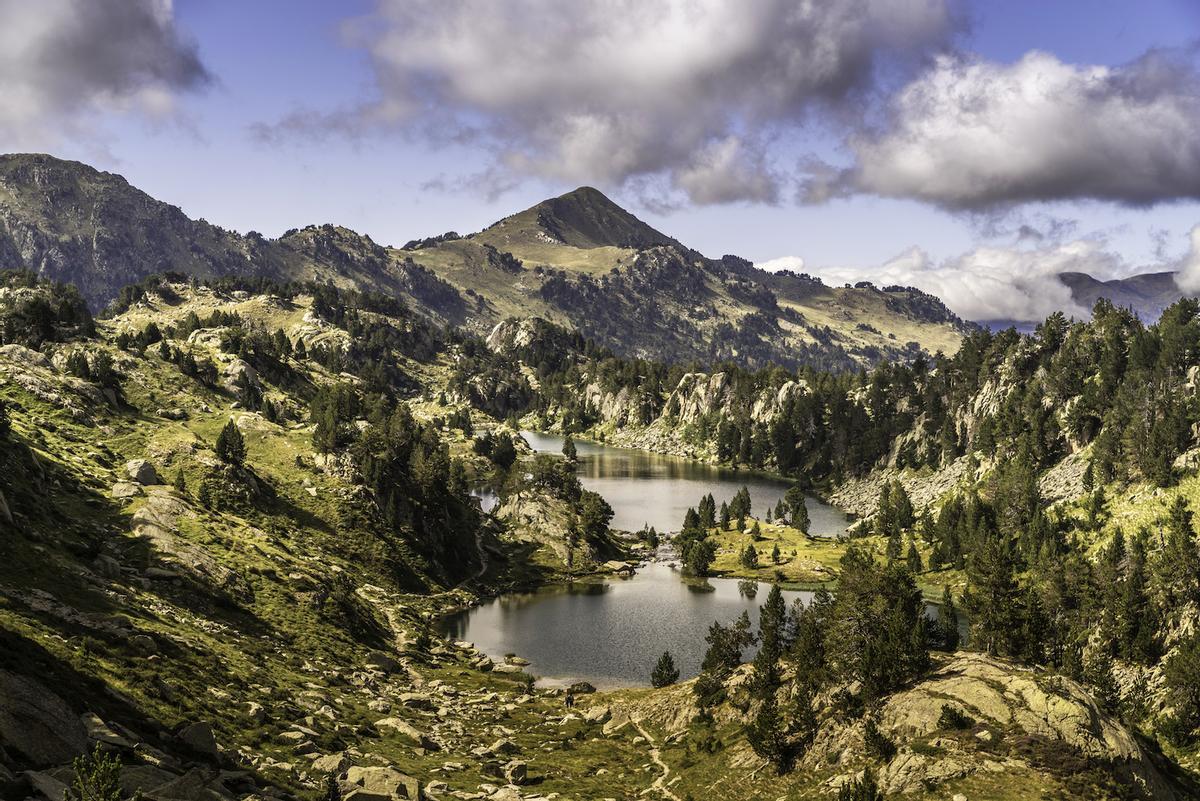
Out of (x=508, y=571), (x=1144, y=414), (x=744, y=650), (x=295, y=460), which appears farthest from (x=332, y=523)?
(x=1144, y=414)

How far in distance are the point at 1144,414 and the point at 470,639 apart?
175 m

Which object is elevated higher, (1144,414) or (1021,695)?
(1144,414)

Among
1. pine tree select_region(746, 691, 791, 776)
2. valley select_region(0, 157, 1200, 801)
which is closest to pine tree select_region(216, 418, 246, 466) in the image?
valley select_region(0, 157, 1200, 801)

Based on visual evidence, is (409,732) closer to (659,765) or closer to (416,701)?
(416,701)

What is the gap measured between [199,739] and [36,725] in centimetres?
1015

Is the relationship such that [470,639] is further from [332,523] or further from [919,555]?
[919,555]

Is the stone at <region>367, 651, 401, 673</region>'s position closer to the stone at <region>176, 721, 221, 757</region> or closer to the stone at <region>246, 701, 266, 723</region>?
the stone at <region>246, 701, 266, 723</region>

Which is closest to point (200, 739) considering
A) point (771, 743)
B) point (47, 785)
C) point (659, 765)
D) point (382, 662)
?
point (47, 785)

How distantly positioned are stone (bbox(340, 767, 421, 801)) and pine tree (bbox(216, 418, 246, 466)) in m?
82.5

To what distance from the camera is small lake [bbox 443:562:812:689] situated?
349 ft

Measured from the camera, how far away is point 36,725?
3341 cm

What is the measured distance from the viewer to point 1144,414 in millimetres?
189375

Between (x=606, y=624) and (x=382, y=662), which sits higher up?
(x=382, y=662)

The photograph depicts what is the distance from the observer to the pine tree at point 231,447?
11812cm
